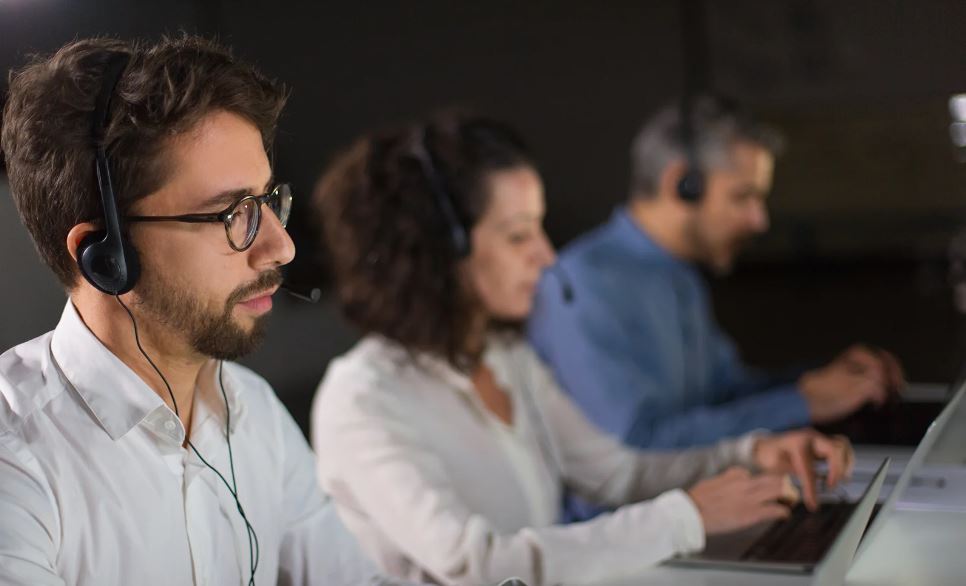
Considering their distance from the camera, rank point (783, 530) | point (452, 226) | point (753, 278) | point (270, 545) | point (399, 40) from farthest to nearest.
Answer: point (753, 278), point (399, 40), point (452, 226), point (783, 530), point (270, 545)

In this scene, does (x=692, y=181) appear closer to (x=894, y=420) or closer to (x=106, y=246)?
(x=894, y=420)

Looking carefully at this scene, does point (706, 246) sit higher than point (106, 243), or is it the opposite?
point (106, 243)

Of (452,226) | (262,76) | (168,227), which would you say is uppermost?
(262,76)

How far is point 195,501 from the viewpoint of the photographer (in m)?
0.86

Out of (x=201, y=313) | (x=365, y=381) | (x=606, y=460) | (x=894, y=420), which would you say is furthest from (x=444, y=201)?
(x=894, y=420)

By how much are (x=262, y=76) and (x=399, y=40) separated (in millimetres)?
927

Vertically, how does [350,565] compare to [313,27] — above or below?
below

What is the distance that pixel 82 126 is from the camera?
0.77m

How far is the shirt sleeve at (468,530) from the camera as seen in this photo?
1.20 meters

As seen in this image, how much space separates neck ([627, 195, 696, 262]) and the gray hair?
0.03 metres

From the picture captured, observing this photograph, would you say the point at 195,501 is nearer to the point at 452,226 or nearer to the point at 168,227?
the point at 168,227

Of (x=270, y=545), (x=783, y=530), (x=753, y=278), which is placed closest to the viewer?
(x=270, y=545)

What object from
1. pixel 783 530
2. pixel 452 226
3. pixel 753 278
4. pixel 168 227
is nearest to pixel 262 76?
pixel 168 227

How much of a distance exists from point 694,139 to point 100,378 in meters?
1.84
